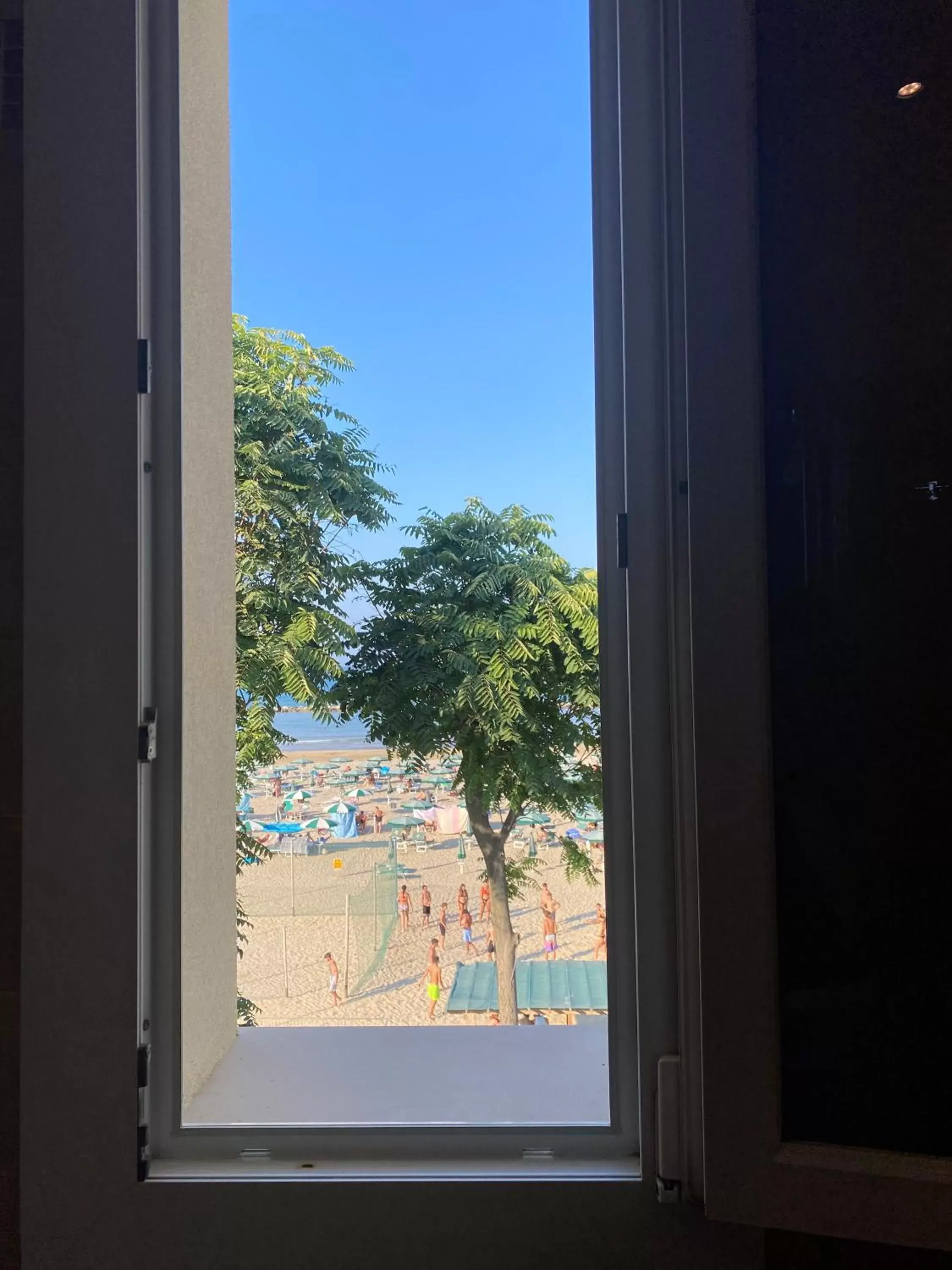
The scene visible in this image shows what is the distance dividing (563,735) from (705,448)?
704mm

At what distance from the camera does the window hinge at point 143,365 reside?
0.88 metres

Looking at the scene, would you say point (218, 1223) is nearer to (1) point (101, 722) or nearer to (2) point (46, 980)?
(2) point (46, 980)

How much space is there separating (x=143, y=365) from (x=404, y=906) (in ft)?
2.95

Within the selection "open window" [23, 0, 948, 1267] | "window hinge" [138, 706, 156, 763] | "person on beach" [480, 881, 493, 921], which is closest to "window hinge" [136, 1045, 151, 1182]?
"open window" [23, 0, 948, 1267]

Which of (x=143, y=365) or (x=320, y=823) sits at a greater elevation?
(x=143, y=365)

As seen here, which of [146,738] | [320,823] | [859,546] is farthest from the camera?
[320,823]

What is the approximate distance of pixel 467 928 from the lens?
4.11 feet

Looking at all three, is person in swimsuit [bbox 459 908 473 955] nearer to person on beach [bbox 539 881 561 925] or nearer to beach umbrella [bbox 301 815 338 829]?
person on beach [bbox 539 881 561 925]

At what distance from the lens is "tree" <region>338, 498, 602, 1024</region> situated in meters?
1.29

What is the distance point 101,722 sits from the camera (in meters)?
0.85

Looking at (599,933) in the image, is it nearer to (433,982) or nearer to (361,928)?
(433,982)

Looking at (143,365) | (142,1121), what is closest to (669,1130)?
(142,1121)

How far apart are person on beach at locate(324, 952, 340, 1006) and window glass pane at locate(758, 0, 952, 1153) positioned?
2.49 feet

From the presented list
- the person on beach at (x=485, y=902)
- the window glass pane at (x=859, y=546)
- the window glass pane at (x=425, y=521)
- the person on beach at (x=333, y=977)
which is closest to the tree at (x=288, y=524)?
the window glass pane at (x=425, y=521)
